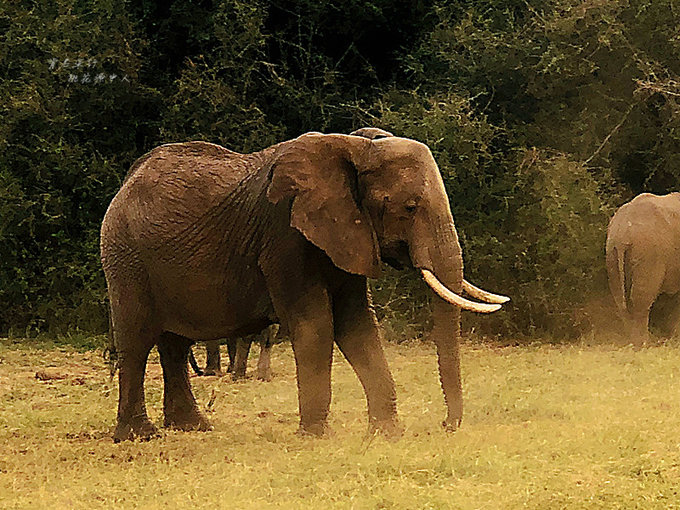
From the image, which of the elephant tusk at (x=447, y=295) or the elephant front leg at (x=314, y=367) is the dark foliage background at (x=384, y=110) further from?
the elephant tusk at (x=447, y=295)

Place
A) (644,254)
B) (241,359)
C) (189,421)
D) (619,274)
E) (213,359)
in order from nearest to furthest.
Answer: (189,421) → (241,359) → (213,359) → (644,254) → (619,274)

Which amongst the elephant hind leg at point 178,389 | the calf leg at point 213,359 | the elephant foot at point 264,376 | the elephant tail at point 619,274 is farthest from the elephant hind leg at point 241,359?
the elephant tail at point 619,274

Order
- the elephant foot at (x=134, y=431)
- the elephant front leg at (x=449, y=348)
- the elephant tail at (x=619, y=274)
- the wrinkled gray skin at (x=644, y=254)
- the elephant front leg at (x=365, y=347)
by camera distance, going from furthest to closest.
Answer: the elephant tail at (x=619, y=274) → the wrinkled gray skin at (x=644, y=254) → the elephant foot at (x=134, y=431) → the elephant front leg at (x=365, y=347) → the elephant front leg at (x=449, y=348)

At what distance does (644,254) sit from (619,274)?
362mm

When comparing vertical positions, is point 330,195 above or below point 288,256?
above

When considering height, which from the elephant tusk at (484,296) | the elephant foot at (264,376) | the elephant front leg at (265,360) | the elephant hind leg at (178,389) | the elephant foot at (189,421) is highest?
the elephant tusk at (484,296)

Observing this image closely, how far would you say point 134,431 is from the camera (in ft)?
22.8

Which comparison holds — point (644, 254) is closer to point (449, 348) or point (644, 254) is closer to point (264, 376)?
point (264, 376)

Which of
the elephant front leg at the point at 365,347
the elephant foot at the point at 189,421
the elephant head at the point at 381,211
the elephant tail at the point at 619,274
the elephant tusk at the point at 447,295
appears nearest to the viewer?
the elephant tusk at the point at 447,295

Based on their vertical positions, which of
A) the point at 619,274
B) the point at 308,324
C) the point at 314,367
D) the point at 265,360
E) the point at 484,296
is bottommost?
the point at 265,360

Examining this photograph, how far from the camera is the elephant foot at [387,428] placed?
621 centimetres

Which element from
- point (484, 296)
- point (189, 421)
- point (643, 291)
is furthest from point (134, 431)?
point (643, 291)

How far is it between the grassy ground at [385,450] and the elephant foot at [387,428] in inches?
4.8

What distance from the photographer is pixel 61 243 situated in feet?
48.7
